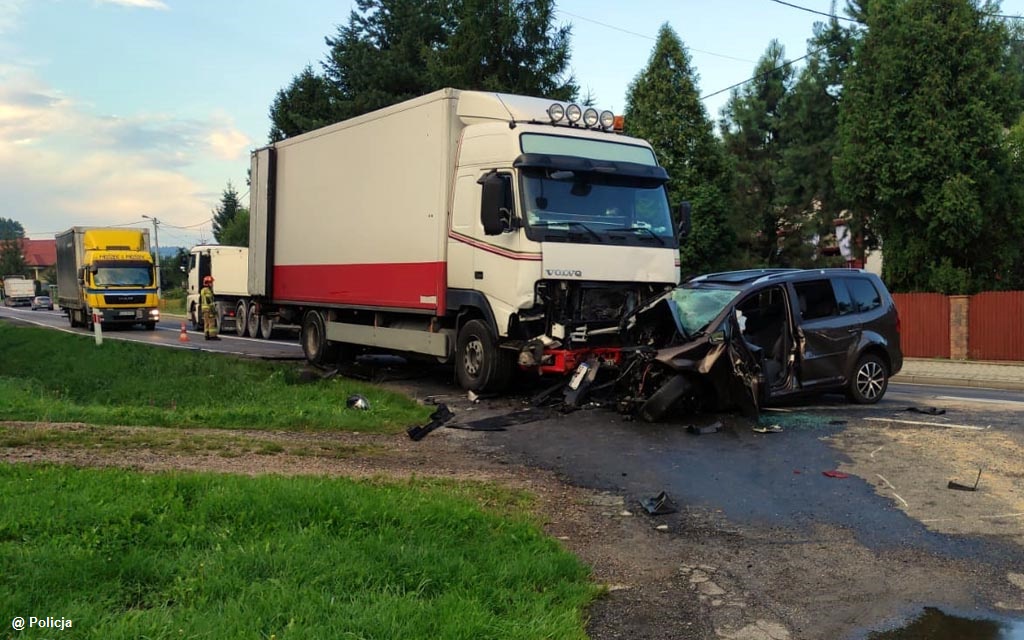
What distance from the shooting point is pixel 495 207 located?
988 cm

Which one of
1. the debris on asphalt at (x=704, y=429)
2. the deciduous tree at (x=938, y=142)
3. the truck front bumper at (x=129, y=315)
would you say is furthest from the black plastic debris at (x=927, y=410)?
the truck front bumper at (x=129, y=315)

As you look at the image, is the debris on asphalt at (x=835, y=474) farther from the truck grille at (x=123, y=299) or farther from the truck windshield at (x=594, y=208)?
the truck grille at (x=123, y=299)

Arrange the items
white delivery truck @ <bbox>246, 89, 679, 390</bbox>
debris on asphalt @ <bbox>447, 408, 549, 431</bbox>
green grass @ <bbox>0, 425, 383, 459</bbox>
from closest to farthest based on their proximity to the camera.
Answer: green grass @ <bbox>0, 425, 383, 459</bbox>, debris on asphalt @ <bbox>447, 408, 549, 431</bbox>, white delivery truck @ <bbox>246, 89, 679, 390</bbox>

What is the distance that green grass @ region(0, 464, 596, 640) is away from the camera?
3.53 meters

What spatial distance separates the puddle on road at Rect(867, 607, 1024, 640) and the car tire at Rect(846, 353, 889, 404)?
6.12 meters

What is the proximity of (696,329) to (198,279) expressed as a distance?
2592cm

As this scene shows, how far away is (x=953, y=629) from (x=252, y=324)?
25015 millimetres

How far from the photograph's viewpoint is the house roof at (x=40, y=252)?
131m

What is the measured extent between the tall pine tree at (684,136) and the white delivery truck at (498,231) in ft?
44.7

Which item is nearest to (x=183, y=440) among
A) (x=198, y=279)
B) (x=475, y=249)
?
(x=475, y=249)

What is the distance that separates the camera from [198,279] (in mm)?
30688

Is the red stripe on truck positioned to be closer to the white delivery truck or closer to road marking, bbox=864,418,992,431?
the white delivery truck

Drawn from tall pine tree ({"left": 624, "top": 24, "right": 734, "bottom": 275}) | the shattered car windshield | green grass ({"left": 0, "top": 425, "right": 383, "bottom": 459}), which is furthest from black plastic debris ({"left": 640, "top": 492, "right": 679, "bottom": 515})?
tall pine tree ({"left": 624, "top": 24, "right": 734, "bottom": 275})

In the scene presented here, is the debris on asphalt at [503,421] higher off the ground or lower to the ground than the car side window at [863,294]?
lower
